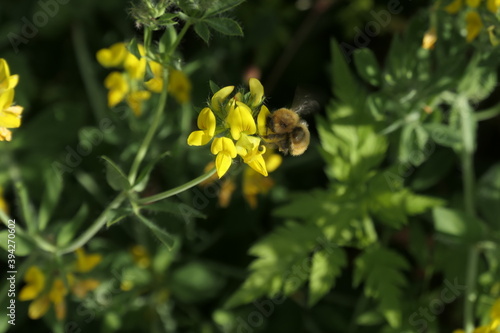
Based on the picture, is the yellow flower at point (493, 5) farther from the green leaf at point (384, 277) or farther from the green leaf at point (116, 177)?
the green leaf at point (116, 177)

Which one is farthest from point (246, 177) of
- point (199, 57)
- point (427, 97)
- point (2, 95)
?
point (2, 95)

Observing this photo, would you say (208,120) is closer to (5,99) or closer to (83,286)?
(5,99)

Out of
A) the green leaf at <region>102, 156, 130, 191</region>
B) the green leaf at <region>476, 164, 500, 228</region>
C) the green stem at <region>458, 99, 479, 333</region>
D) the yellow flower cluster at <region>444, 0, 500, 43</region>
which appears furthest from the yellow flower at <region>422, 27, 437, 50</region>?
the green leaf at <region>102, 156, 130, 191</region>

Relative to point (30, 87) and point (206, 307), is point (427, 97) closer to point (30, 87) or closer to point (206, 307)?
point (206, 307)

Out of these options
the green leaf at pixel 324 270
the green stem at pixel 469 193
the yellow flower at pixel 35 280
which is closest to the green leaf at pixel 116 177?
the yellow flower at pixel 35 280

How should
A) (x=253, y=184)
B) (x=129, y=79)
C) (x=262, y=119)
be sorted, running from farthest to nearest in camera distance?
1. (x=253, y=184)
2. (x=129, y=79)
3. (x=262, y=119)

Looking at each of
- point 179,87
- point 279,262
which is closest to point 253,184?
point 279,262

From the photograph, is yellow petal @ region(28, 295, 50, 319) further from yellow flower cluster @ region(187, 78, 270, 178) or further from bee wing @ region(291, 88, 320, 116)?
bee wing @ region(291, 88, 320, 116)
